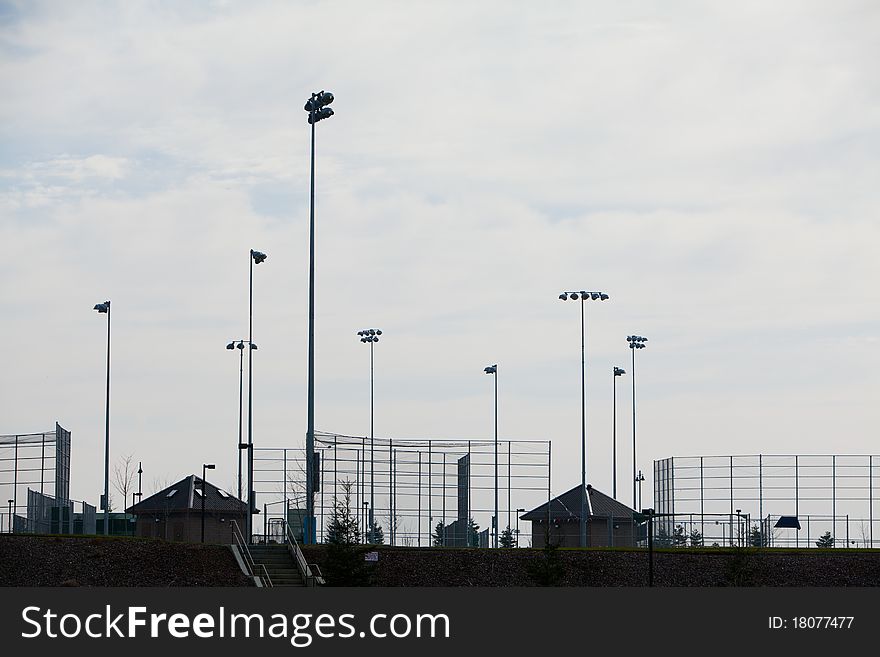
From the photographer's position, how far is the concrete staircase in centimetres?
4294

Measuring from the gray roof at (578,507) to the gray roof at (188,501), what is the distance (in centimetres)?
1618

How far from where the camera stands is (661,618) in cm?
2531

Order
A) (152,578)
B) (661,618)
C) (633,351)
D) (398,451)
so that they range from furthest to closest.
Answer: (633,351) < (398,451) < (152,578) < (661,618)

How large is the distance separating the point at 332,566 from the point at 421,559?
4.69 metres

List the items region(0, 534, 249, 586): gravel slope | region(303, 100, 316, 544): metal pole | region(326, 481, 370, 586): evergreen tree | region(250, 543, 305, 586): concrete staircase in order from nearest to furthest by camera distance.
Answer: region(0, 534, 249, 586): gravel slope < region(326, 481, 370, 586): evergreen tree < region(250, 543, 305, 586): concrete staircase < region(303, 100, 316, 544): metal pole

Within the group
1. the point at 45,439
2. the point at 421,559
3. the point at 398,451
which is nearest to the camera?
the point at 421,559

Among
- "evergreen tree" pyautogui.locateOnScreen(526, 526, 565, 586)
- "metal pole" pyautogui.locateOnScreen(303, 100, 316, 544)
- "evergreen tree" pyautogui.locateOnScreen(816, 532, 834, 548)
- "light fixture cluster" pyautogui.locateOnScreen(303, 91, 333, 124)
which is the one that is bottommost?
"evergreen tree" pyautogui.locateOnScreen(816, 532, 834, 548)

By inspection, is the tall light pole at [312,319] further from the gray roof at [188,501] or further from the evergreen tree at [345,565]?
the gray roof at [188,501]

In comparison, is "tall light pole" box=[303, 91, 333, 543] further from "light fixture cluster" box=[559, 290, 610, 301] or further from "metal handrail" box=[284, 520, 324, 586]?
"light fixture cluster" box=[559, 290, 610, 301]

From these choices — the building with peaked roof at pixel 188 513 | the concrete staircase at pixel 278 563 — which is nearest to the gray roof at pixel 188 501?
the building with peaked roof at pixel 188 513

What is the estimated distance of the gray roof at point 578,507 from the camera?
77125mm

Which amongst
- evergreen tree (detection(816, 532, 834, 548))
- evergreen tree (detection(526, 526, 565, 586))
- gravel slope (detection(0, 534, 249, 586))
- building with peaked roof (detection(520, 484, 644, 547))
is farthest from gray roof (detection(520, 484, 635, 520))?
gravel slope (detection(0, 534, 249, 586))

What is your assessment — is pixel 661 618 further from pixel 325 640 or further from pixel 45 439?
pixel 45 439

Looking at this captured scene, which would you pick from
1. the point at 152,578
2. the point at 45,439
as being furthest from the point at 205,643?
the point at 45,439
